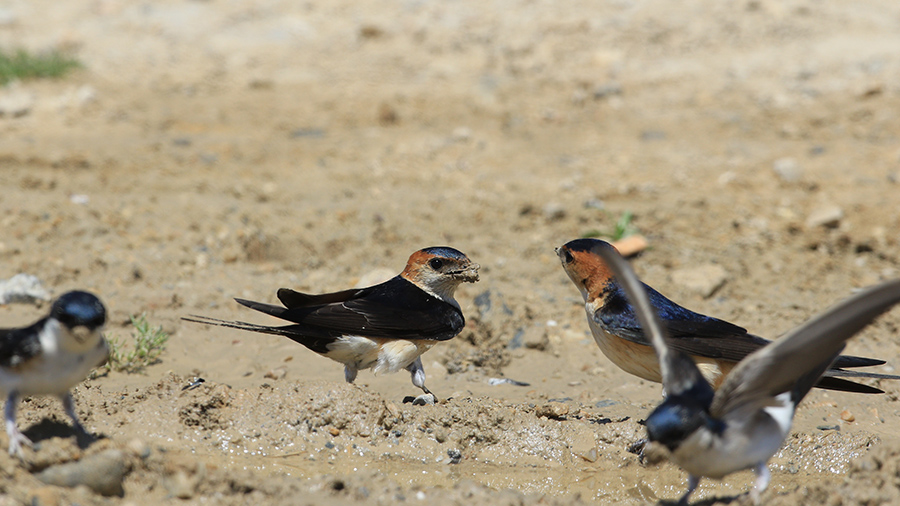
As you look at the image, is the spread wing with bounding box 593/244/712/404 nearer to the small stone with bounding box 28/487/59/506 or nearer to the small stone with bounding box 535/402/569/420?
the small stone with bounding box 535/402/569/420

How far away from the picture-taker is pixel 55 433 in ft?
12.3

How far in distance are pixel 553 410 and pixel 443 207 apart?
149 inches

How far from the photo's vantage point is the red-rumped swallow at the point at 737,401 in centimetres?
322

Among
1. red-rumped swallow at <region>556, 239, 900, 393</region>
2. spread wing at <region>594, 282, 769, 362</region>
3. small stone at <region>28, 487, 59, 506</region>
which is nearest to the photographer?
small stone at <region>28, 487, 59, 506</region>

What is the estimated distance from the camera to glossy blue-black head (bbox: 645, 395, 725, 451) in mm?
3309

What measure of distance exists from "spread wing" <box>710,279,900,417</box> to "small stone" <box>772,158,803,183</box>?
566cm

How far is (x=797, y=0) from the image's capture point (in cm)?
1175

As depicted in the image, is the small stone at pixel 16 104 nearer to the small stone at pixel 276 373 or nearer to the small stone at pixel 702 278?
the small stone at pixel 276 373

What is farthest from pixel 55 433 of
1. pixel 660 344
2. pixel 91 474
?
pixel 660 344

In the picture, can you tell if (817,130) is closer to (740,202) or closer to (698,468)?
(740,202)

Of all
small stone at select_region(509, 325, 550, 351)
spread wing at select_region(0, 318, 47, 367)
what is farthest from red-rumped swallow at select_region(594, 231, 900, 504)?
small stone at select_region(509, 325, 550, 351)

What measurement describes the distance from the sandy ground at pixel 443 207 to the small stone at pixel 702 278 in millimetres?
19

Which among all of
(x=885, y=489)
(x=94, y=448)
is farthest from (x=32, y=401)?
(x=885, y=489)

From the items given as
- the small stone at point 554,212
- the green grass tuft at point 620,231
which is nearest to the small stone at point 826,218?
the green grass tuft at point 620,231
